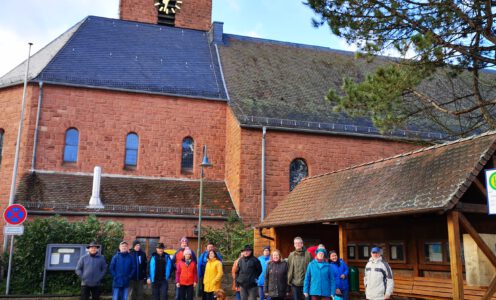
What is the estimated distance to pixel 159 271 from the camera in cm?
1156

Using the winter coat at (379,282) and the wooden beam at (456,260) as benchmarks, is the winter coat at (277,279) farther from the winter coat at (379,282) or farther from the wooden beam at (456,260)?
the wooden beam at (456,260)

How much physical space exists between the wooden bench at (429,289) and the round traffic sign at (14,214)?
30.2 feet

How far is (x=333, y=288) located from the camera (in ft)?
30.9


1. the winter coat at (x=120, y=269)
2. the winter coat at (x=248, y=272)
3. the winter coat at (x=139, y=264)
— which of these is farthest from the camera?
the winter coat at (x=139, y=264)

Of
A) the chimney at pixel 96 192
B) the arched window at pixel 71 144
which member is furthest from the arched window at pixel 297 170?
the arched window at pixel 71 144

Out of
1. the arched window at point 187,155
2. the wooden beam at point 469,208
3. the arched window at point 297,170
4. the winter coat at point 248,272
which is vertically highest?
the arched window at point 187,155

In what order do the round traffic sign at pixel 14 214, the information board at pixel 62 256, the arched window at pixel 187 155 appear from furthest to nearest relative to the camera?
the arched window at pixel 187 155
the information board at pixel 62 256
the round traffic sign at pixel 14 214

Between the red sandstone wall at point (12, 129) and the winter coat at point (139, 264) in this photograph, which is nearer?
the winter coat at point (139, 264)

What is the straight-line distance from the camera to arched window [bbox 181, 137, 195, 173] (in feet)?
76.6

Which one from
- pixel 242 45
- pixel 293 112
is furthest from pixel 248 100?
pixel 242 45

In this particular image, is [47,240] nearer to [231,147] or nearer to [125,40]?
[231,147]

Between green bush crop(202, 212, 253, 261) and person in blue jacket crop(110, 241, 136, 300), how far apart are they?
7.66 m

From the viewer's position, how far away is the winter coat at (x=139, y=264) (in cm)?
1178

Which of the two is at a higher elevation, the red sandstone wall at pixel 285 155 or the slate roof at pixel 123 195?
the red sandstone wall at pixel 285 155
